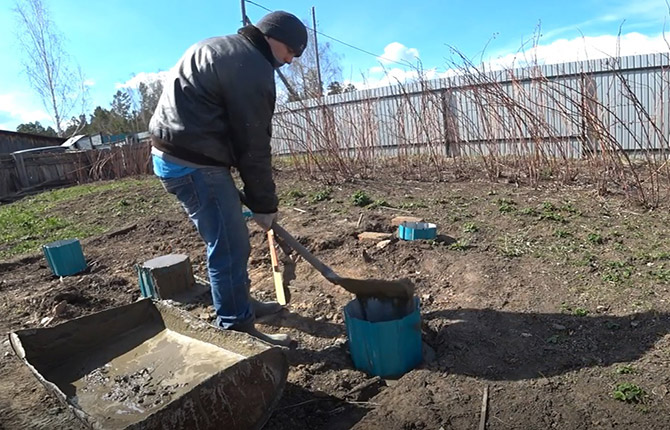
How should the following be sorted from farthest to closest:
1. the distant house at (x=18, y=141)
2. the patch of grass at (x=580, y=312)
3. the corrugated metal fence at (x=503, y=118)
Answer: the distant house at (x=18, y=141)
the corrugated metal fence at (x=503, y=118)
the patch of grass at (x=580, y=312)

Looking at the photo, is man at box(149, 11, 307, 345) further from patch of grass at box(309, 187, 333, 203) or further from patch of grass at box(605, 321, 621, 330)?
patch of grass at box(309, 187, 333, 203)

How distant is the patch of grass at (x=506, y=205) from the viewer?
4544 millimetres

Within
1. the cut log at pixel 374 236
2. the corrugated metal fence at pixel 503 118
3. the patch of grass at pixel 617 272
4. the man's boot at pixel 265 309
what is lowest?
the patch of grass at pixel 617 272

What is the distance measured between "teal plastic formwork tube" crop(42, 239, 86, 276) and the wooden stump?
4.59ft

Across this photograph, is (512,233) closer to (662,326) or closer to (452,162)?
(662,326)

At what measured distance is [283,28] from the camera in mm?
2328

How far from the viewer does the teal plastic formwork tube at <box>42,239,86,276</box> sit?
4449 millimetres

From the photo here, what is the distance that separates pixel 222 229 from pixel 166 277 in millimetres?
1322

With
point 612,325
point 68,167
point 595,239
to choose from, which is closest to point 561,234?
point 595,239

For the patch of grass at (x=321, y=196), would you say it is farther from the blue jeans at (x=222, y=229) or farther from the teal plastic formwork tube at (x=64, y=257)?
the blue jeans at (x=222, y=229)

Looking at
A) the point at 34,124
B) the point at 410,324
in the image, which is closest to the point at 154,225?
the point at 410,324

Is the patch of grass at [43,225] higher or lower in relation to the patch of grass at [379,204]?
higher

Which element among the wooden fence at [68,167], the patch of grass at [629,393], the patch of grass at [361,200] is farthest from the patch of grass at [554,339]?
the wooden fence at [68,167]

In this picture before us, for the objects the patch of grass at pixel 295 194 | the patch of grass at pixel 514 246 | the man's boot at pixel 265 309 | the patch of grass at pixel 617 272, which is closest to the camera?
the patch of grass at pixel 617 272
